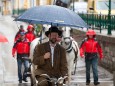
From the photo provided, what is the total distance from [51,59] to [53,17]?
0.88 m

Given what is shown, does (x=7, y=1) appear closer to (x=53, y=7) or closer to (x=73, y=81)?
(x=73, y=81)

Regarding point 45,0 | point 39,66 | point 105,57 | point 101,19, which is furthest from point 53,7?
point 45,0

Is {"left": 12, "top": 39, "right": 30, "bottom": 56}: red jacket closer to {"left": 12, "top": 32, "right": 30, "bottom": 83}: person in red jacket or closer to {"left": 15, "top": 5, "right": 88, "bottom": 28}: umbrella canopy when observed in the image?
{"left": 12, "top": 32, "right": 30, "bottom": 83}: person in red jacket

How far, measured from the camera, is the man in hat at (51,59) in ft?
28.4

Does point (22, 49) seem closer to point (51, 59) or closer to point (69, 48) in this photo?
point (69, 48)

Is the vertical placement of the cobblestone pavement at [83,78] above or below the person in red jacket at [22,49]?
below

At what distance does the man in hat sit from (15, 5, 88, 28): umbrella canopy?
1.17 ft

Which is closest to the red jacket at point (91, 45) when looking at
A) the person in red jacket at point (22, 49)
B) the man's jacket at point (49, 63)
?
the person in red jacket at point (22, 49)

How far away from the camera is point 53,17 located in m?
9.19

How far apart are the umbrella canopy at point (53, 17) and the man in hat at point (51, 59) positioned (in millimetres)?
356

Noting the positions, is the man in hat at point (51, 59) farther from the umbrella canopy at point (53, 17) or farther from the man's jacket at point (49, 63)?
the umbrella canopy at point (53, 17)

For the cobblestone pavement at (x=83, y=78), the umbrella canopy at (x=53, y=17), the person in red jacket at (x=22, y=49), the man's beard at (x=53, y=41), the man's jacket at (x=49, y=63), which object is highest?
the umbrella canopy at (x=53, y=17)

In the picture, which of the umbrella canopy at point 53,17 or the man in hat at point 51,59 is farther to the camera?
the umbrella canopy at point 53,17

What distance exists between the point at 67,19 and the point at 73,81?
7.96m
